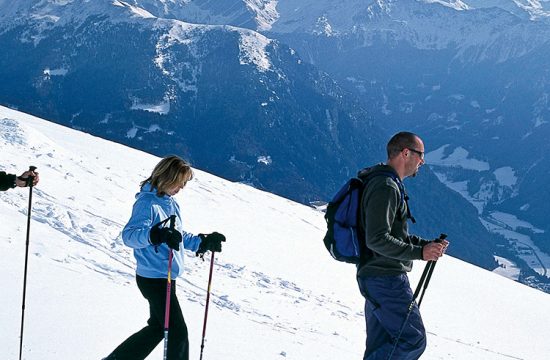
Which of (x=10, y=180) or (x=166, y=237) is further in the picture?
(x=10, y=180)

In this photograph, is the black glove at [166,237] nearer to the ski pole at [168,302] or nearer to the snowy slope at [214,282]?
the ski pole at [168,302]

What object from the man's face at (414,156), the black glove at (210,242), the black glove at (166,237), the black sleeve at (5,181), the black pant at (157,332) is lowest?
the black pant at (157,332)

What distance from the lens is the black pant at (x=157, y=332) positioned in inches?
231

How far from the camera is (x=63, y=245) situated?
13.5 metres

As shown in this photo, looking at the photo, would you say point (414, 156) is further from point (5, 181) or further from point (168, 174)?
point (5, 181)

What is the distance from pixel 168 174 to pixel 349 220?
1.72m

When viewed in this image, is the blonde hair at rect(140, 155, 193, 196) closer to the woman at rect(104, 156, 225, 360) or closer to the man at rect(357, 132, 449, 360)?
the woman at rect(104, 156, 225, 360)

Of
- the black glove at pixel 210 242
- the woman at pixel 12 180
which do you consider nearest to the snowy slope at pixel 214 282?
the woman at pixel 12 180

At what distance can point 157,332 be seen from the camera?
596cm

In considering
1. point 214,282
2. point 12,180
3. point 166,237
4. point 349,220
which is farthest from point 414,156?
point 214,282

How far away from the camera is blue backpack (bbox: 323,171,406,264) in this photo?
538 centimetres

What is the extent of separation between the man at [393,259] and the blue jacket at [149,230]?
1.82 m

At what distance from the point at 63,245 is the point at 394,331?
973 cm

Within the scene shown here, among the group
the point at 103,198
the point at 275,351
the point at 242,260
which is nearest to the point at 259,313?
the point at 275,351
